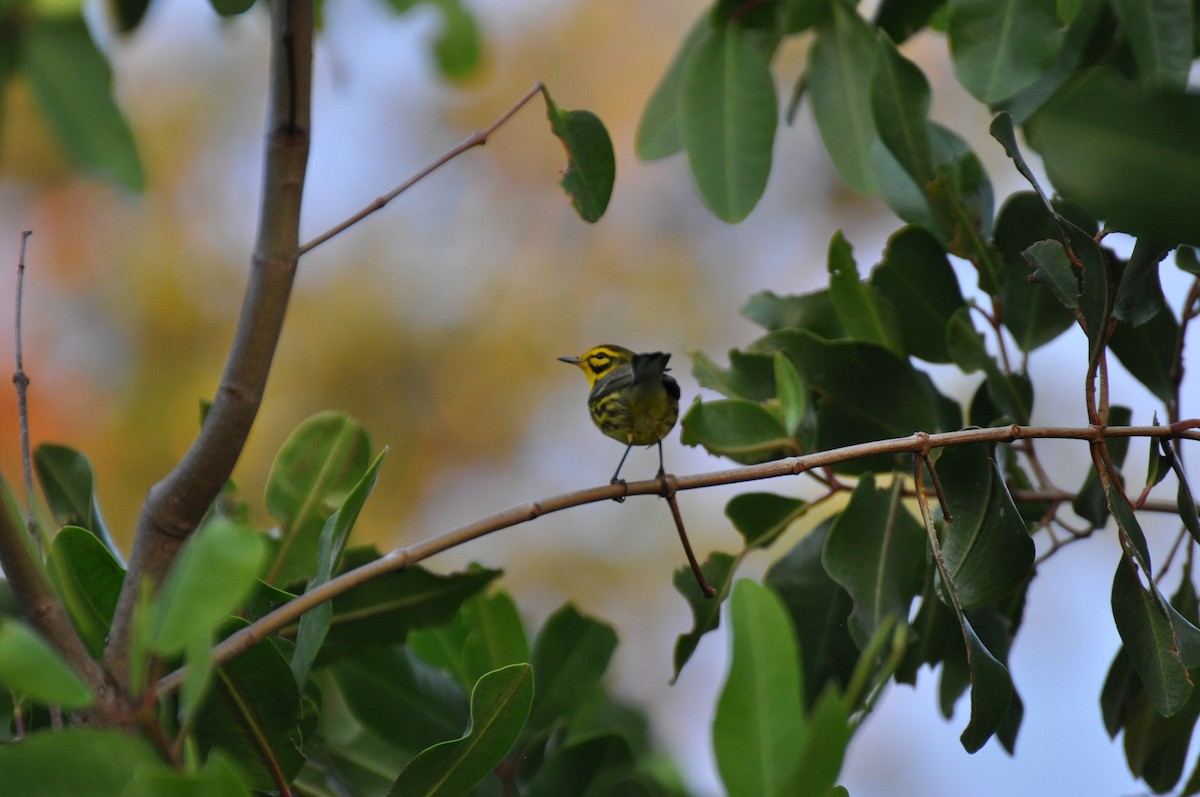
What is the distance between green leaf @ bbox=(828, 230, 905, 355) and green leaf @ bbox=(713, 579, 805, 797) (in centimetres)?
59

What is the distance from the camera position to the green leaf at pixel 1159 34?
3.00ft

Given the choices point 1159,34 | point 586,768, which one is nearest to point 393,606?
point 586,768

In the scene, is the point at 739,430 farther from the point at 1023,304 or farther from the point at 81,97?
the point at 81,97

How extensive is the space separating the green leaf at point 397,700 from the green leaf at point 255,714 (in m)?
0.23

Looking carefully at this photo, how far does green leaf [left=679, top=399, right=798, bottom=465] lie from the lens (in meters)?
1.00

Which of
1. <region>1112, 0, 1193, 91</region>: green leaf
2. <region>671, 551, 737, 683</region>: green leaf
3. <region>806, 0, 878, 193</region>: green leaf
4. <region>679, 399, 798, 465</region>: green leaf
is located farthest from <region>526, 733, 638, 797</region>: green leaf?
<region>1112, 0, 1193, 91</region>: green leaf

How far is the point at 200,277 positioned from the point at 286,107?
5.22 metres

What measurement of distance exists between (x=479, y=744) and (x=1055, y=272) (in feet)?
1.88

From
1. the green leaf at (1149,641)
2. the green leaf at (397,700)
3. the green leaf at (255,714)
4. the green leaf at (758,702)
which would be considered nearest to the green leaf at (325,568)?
the green leaf at (255,714)

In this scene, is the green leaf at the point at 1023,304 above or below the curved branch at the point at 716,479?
above

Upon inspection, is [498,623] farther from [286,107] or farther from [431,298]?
[431,298]

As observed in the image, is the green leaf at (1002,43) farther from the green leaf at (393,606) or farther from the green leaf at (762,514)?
the green leaf at (393,606)

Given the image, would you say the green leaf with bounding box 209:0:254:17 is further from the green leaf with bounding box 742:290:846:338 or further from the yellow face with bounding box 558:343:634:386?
the yellow face with bounding box 558:343:634:386

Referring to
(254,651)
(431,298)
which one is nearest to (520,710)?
(254,651)
